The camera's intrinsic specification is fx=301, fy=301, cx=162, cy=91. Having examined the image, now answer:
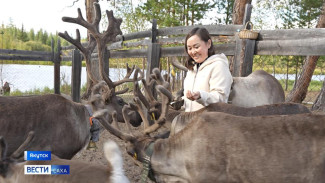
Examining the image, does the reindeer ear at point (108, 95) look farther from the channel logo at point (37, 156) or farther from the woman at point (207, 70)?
the channel logo at point (37, 156)

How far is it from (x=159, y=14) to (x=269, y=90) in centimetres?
939

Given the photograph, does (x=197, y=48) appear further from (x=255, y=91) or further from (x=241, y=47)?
(x=241, y=47)

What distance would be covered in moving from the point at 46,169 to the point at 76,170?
254 millimetres

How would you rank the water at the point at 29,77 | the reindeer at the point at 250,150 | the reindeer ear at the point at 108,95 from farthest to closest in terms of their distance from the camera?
1. the water at the point at 29,77
2. the reindeer ear at the point at 108,95
3. the reindeer at the point at 250,150

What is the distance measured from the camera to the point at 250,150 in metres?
1.93

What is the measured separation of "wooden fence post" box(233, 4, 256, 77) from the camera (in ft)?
14.4

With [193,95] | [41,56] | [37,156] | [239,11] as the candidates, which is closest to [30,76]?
[41,56]

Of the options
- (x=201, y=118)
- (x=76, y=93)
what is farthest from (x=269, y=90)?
(x=76, y=93)

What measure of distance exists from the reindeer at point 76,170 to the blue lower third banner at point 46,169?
2cm

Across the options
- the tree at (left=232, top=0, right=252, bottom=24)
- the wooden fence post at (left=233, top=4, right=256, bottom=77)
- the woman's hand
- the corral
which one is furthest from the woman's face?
the tree at (left=232, top=0, right=252, bottom=24)

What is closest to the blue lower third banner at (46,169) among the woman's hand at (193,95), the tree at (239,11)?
the woman's hand at (193,95)

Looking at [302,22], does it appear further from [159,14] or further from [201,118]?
[201,118]

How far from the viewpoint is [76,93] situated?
7.18 meters

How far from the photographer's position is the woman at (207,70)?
2.57 metres
